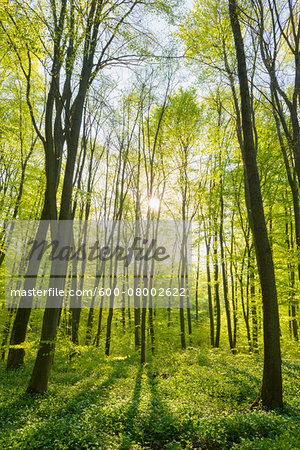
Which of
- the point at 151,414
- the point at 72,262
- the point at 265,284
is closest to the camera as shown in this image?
the point at 151,414

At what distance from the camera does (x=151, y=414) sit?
4.89 meters

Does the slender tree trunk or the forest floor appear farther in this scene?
the slender tree trunk

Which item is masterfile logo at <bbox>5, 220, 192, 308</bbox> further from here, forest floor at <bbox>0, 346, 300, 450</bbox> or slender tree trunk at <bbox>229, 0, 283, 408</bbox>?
slender tree trunk at <bbox>229, 0, 283, 408</bbox>

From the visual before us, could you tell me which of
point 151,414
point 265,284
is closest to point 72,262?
point 151,414

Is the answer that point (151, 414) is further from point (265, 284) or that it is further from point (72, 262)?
point (72, 262)

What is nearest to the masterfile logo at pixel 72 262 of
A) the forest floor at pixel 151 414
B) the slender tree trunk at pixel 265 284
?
the forest floor at pixel 151 414

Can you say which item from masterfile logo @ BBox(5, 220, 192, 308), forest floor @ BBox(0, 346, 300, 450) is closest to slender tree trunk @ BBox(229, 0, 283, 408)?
forest floor @ BBox(0, 346, 300, 450)

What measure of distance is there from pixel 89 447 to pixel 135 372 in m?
6.22

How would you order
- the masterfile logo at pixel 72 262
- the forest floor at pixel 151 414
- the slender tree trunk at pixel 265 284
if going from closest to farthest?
the forest floor at pixel 151 414, the slender tree trunk at pixel 265 284, the masterfile logo at pixel 72 262

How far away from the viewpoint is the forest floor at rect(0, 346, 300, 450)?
12.2 ft

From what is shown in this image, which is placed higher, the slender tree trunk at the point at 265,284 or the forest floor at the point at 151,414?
the slender tree trunk at the point at 265,284

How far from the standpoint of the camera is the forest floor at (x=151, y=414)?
12.2ft

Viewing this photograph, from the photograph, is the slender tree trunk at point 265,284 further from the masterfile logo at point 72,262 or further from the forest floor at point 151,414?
the masterfile logo at point 72,262

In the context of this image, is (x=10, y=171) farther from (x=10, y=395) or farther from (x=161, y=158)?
(x=10, y=395)
